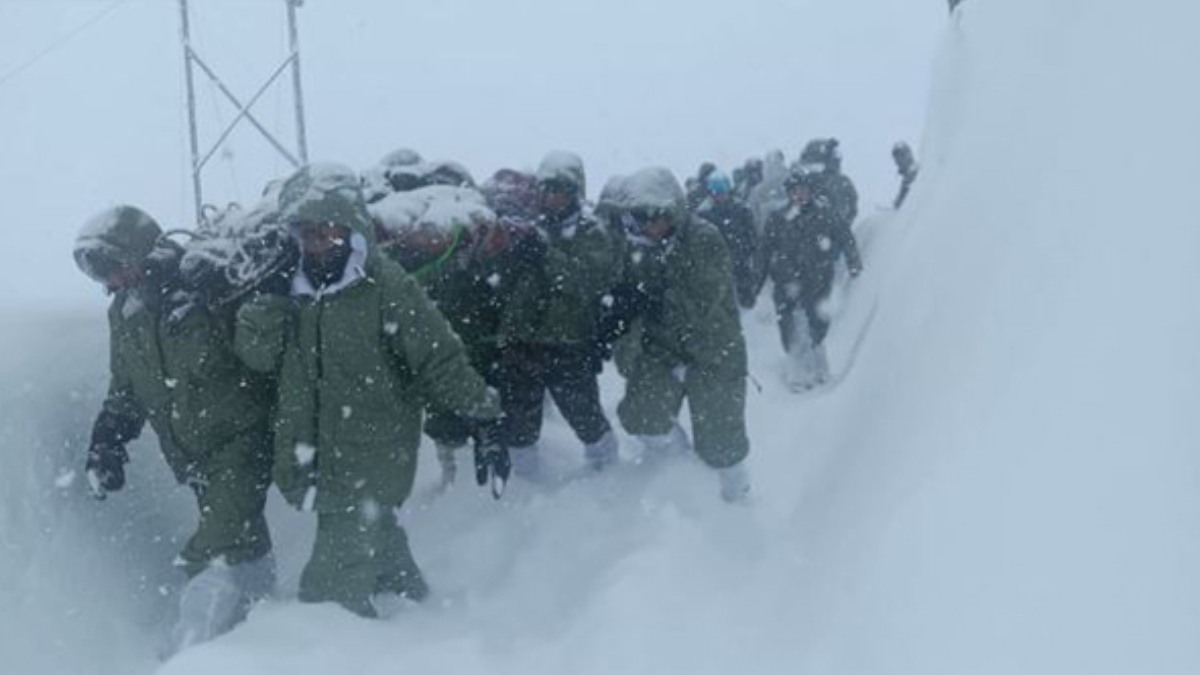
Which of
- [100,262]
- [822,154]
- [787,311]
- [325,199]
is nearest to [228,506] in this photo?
[100,262]

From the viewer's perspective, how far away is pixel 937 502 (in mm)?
3381

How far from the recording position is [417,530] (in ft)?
18.6

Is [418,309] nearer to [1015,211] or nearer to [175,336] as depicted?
[175,336]

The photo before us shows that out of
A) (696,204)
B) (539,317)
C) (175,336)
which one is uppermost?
(175,336)

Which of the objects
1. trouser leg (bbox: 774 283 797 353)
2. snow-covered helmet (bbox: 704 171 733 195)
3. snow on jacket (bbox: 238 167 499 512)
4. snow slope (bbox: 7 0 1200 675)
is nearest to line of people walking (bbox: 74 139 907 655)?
snow on jacket (bbox: 238 167 499 512)

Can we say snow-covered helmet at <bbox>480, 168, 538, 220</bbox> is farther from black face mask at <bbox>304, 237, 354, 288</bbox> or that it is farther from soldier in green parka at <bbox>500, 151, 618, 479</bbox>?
black face mask at <bbox>304, 237, 354, 288</bbox>

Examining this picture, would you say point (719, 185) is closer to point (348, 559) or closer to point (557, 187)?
point (557, 187)

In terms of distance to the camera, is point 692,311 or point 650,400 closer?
point 692,311

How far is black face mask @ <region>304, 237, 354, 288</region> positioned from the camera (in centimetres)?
394

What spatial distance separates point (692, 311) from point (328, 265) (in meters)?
2.02

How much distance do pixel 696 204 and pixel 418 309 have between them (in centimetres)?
749

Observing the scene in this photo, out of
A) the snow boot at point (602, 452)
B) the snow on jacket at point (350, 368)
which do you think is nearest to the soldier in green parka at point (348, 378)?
the snow on jacket at point (350, 368)

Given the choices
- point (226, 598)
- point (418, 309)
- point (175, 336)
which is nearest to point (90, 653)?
point (226, 598)

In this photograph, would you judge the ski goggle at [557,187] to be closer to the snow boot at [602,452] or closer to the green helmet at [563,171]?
the green helmet at [563,171]
